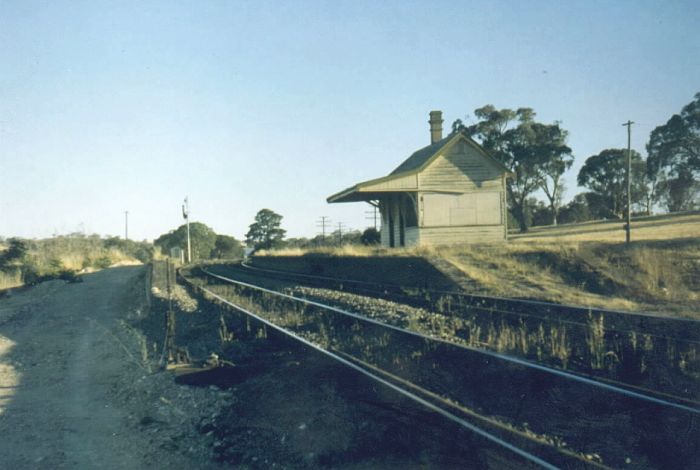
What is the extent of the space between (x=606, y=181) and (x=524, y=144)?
16.7 metres

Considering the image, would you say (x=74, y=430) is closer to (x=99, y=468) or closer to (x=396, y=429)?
(x=99, y=468)

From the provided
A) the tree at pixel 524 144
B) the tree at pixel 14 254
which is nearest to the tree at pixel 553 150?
the tree at pixel 524 144

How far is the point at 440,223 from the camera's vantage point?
26188 millimetres

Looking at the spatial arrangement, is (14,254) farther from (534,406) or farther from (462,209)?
(534,406)

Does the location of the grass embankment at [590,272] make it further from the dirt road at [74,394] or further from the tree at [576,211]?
the tree at [576,211]

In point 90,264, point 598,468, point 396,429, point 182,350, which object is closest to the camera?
point 598,468

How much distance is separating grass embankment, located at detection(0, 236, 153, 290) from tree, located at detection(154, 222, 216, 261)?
87.4ft

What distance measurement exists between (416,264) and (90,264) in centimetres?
2028

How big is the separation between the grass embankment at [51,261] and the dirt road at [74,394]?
9810 mm

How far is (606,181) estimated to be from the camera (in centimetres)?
6178

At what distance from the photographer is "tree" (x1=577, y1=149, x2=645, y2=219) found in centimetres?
6047

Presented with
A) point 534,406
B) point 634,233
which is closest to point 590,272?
point 534,406

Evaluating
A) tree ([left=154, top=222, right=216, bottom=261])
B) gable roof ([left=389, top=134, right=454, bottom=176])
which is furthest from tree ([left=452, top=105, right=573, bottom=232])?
tree ([left=154, top=222, right=216, bottom=261])

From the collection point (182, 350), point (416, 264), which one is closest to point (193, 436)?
point (182, 350)
